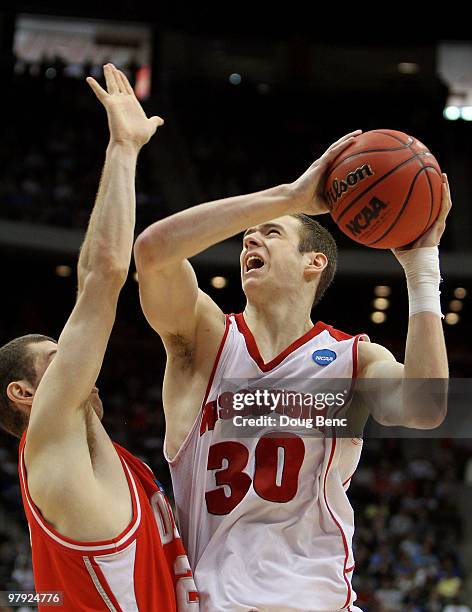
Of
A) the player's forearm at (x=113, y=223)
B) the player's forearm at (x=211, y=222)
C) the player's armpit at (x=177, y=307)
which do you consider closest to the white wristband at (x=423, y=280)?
the player's forearm at (x=211, y=222)

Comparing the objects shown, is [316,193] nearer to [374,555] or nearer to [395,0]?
[374,555]

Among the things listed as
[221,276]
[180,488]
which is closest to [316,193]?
[180,488]

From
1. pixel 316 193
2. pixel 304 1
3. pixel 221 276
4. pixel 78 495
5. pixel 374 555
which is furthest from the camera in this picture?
pixel 304 1

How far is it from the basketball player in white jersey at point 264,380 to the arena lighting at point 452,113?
1464 centimetres

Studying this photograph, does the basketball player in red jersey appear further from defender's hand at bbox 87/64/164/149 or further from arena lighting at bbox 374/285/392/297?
arena lighting at bbox 374/285/392/297

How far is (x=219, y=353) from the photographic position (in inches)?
121

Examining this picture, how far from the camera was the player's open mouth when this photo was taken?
3145 mm

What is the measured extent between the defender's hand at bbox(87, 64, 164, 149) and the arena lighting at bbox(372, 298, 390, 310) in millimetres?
12634

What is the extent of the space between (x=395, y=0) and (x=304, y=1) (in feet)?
6.21

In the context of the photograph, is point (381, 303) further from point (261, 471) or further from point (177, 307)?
point (261, 471)

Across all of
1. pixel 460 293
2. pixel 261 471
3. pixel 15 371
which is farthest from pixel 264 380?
pixel 460 293

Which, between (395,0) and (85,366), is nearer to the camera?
(85,366)

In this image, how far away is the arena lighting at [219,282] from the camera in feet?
48.5

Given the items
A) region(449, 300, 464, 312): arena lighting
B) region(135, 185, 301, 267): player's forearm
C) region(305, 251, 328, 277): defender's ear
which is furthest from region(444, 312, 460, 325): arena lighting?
region(135, 185, 301, 267): player's forearm
